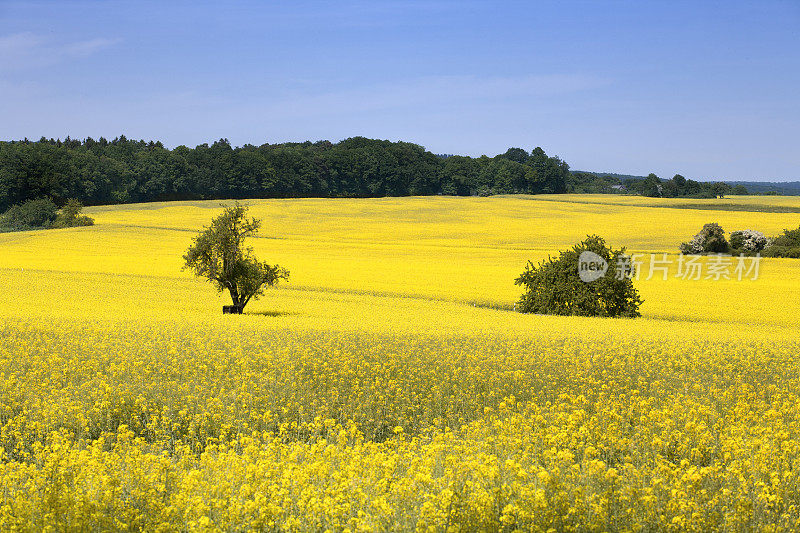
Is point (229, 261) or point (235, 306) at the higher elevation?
point (229, 261)

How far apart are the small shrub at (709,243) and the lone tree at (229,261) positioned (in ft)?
104

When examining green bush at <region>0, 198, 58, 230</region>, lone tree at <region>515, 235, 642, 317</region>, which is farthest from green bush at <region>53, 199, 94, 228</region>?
lone tree at <region>515, 235, 642, 317</region>

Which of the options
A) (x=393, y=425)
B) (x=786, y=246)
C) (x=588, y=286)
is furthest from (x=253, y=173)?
(x=393, y=425)

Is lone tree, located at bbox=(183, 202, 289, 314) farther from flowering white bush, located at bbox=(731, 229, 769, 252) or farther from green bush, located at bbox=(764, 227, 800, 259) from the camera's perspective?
green bush, located at bbox=(764, 227, 800, 259)

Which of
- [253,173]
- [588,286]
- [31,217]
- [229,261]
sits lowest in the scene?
[588,286]

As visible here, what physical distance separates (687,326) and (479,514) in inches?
795

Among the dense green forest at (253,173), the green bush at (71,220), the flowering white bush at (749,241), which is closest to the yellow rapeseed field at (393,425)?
the flowering white bush at (749,241)

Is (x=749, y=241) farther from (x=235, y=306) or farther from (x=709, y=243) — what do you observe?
(x=235, y=306)

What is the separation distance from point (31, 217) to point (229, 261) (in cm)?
5298

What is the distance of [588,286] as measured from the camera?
29.1 metres

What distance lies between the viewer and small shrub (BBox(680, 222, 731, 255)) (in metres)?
48.5

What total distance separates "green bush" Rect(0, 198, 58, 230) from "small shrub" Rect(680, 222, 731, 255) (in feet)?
184

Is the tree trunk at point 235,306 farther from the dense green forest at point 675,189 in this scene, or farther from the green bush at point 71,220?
the dense green forest at point 675,189

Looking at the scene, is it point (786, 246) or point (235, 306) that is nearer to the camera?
point (235, 306)
